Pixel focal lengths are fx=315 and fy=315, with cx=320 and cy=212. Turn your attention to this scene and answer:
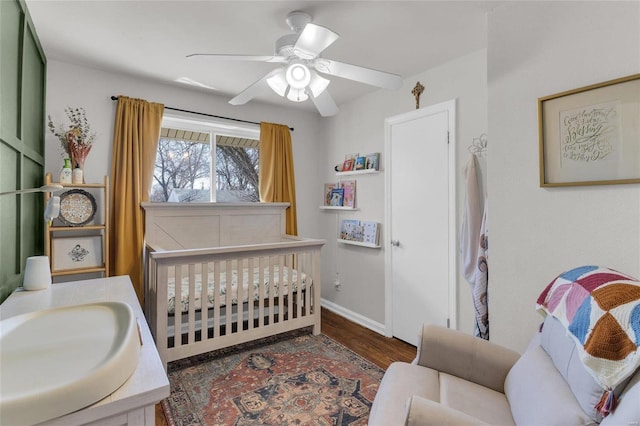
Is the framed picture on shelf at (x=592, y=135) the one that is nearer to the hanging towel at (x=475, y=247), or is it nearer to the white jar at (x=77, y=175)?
the hanging towel at (x=475, y=247)

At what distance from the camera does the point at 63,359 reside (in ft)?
2.78

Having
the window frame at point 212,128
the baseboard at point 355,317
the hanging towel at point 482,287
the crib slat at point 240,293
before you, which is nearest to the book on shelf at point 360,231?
the baseboard at point 355,317

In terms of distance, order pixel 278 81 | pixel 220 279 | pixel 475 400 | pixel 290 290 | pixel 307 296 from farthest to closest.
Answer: pixel 307 296
pixel 290 290
pixel 220 279
pixel 278 81
pixel 475 400

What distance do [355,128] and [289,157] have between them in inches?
32.3

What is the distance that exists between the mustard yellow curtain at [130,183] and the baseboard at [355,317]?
2016 millimetres

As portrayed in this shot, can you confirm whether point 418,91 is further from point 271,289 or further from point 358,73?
point 271,289

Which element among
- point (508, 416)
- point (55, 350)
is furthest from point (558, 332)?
point (55, 350)

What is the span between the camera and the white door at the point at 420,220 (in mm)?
2539

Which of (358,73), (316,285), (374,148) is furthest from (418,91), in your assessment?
(316,285)

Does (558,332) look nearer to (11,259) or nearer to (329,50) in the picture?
(329,50)

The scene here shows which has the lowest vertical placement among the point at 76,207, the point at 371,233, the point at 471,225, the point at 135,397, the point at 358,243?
the point at 135,397

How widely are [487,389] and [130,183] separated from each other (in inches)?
115

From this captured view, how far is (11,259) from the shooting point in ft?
5.18

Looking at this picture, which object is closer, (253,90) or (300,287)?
(253,90)
